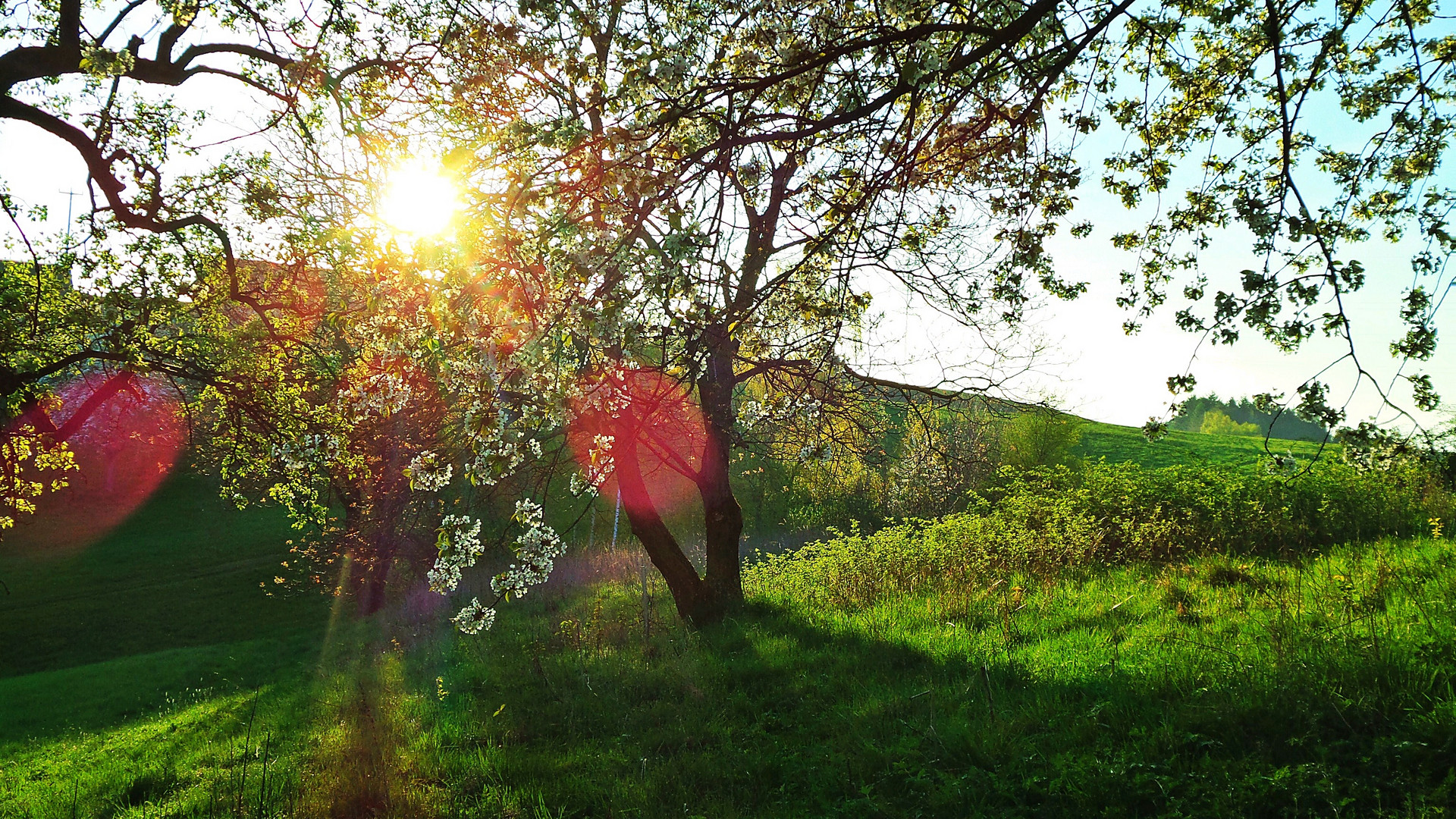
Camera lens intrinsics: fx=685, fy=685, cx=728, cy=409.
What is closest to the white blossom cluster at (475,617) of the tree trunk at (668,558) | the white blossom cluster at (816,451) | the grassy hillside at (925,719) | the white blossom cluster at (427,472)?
the white blossom cluster at (427,472)

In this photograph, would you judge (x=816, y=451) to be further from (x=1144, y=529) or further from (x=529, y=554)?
(x=1144, y=529)

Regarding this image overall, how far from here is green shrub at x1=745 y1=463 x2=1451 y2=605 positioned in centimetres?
1041

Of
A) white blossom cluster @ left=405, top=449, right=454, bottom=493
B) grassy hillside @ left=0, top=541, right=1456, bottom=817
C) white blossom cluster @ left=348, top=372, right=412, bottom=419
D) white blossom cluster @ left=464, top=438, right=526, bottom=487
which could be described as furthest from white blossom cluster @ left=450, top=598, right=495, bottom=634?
grassy hillside @ left=0, top=541, right=1456, bottom=817

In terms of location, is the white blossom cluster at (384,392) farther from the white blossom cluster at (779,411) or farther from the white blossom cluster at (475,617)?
the white blossom cluster at (779,411)

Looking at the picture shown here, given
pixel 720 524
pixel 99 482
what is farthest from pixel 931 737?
pixel 99 482

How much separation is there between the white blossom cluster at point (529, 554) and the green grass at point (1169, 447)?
3844cm

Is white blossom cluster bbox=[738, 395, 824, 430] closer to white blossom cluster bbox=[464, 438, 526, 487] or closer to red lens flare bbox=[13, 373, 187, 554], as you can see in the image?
white blossom cluster bbox=[464, 438, 526, 487]

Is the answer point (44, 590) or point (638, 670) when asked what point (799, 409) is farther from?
point (44, 590)

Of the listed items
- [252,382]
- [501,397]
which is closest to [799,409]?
[501,397]

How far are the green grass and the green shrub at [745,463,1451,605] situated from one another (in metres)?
26.6

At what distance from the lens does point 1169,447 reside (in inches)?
1662

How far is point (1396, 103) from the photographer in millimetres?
5023

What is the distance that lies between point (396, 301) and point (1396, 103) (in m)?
6.98

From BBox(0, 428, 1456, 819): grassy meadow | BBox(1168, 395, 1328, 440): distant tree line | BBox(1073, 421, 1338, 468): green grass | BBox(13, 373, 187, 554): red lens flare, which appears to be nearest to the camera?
BBox(0, 428, 1456, 819): grassy meadow
